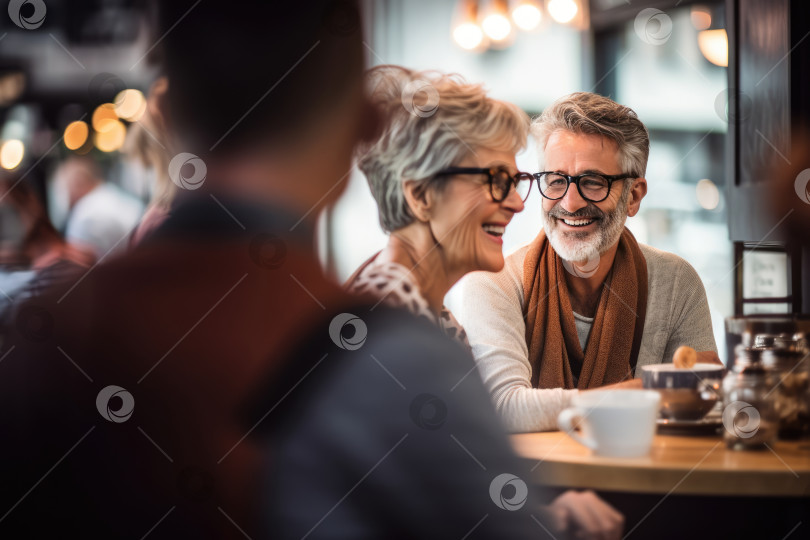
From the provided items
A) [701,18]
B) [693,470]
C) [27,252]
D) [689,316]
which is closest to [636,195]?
[689,316]

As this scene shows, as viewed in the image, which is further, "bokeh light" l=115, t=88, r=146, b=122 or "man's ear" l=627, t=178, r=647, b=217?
"man's ear" l=627, t=178, r=647, b=217

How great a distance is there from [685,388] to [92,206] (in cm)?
82

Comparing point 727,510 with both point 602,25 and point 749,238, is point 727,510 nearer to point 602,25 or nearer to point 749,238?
point 749,238

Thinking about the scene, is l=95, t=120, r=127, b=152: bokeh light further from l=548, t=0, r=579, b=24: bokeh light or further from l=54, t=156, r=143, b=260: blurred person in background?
l=548, t=0, r=579, b=24: bokeh light

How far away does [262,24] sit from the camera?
0.97m

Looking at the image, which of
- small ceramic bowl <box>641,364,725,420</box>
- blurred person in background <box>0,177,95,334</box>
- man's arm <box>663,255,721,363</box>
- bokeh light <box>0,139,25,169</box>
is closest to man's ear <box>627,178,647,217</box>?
man's arm <box>663,255,721,363</box>

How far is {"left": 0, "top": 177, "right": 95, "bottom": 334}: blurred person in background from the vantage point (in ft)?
3.44

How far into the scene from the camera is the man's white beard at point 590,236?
48.1 inches

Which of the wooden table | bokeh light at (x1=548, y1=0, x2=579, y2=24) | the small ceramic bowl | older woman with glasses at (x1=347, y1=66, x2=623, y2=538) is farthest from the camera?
bokeh light at (x1=548, y1=0, x2=579, y2=24)

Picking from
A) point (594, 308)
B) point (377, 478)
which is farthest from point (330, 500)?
point (594, 308)

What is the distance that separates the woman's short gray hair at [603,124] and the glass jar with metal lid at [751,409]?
44 centimetres

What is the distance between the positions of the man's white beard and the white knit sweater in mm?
55

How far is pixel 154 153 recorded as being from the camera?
102cm

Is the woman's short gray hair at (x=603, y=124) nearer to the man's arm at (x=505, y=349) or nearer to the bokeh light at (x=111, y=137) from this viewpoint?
the man's arm at (x=505, y=349)
